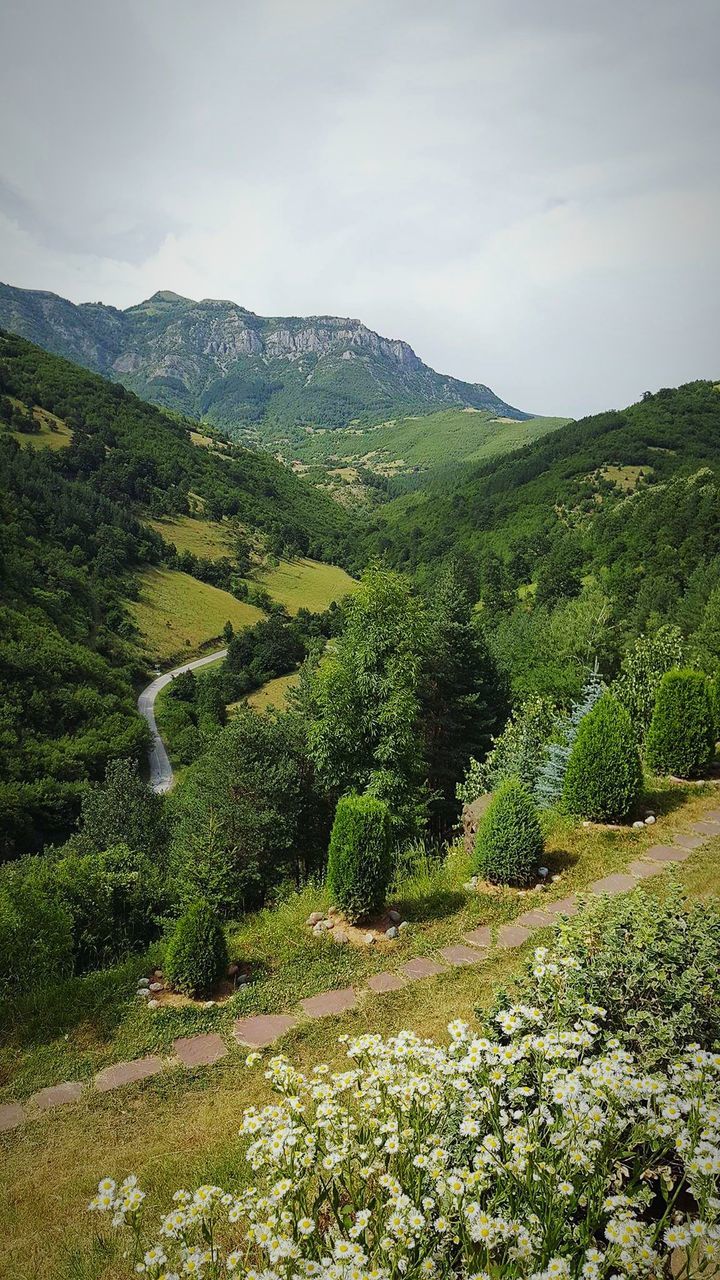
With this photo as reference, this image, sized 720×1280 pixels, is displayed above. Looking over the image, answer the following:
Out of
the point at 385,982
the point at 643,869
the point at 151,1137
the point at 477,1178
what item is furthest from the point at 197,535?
the point at 477,1178

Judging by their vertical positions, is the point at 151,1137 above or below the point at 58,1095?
above

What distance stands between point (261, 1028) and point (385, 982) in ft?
4.61

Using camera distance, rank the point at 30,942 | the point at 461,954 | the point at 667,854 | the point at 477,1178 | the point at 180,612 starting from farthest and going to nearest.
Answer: the point at 180,612 < the point at 667,854 < the point at 30,942 < the point at 461,954 < the point at 477,1178

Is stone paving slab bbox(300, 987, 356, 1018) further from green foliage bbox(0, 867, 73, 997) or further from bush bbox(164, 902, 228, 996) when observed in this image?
green foliage bbox(0, 867, 73, 997)

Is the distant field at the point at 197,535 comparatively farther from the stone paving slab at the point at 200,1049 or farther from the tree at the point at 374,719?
the stone paving slab at the point at 200,1049

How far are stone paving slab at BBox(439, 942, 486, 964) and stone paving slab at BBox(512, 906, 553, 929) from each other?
2.64 feet

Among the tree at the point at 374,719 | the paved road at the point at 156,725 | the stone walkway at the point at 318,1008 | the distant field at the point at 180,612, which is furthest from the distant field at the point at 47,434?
the stone walkway at the point at 318,1008

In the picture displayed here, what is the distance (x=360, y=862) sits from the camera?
25.7 feet

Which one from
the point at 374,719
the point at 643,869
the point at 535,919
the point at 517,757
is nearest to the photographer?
the point at 535,919

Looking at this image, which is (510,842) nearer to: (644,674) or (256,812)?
(256,812)

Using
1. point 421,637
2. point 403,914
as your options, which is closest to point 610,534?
point 421,637

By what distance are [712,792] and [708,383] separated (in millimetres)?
172119

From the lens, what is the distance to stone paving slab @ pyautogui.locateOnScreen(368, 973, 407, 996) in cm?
641

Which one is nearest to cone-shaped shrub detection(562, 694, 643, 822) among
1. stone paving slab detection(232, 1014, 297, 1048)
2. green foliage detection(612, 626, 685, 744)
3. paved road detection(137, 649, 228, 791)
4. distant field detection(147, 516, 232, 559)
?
green foliage detection(612, 626, 685, 744)
